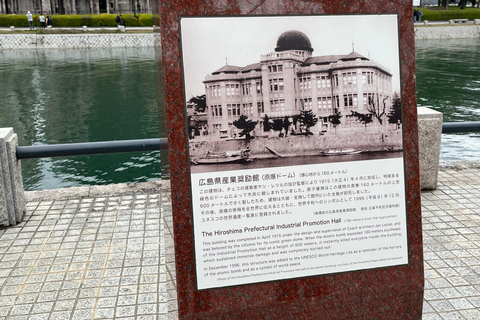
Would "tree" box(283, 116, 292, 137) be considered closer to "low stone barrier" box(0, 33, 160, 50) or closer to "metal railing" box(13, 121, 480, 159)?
"metal railing" box(13, 121, 480, 159)

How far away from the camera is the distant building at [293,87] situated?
84.4 inches

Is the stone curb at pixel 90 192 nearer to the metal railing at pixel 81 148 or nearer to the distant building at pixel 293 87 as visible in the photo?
the metal railing at pixel 81 148

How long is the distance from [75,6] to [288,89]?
57.2 metres

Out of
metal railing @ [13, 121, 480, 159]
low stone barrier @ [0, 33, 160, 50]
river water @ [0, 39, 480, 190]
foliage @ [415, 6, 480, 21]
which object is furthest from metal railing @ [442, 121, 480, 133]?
foliage @ [415, 6, 480, 21]

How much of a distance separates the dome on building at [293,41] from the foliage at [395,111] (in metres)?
0.47

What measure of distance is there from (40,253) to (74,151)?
1.20 meters

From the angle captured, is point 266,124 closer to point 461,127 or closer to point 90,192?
point 90,192

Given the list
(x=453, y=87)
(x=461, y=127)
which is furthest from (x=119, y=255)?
(x=453, y=87)

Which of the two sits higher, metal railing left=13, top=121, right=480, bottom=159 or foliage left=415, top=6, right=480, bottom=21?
foliage left=415, top=6, right=480, bottom=21

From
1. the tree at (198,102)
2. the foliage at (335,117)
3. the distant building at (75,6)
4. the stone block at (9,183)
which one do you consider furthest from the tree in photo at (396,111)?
the distant building at (75,6)

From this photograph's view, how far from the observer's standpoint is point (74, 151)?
4.85m

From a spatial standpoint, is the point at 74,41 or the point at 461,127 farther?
the point at 74,41

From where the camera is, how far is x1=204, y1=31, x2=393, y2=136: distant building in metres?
2.14

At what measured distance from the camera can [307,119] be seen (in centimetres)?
222
